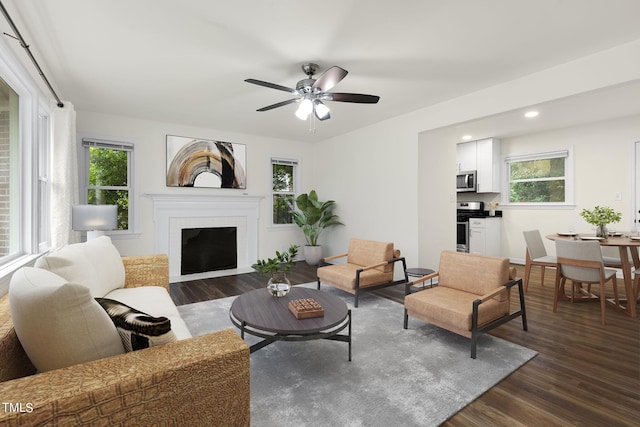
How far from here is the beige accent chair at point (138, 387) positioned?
94 cm

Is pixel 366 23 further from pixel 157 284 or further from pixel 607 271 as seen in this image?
pixel 607 271

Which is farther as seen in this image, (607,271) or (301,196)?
(301,196)

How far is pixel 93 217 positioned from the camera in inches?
137

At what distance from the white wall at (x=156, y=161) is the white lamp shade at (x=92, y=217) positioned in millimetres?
1444

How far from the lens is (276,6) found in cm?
220

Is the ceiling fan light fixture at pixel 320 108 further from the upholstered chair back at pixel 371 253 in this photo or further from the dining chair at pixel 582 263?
the dining chair at pixel 582 263

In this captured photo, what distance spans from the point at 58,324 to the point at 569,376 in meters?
2.99

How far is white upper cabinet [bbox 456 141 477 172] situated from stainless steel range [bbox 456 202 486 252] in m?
0.75

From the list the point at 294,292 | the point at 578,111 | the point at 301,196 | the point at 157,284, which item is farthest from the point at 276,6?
the point at 578,111

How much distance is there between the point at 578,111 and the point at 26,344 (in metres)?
6.12

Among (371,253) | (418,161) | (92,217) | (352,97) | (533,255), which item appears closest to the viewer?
(352,97)

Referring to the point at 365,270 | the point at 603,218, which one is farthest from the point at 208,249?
the point at 603,218

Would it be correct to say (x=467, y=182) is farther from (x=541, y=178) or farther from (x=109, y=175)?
(x=109, y=175)

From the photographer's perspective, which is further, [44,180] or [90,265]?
[44,180]
